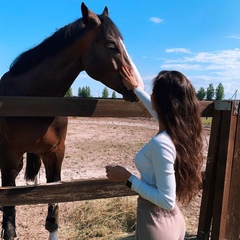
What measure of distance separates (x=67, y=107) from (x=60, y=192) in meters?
0.70

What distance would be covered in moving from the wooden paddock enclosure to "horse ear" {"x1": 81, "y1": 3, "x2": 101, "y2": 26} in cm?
94

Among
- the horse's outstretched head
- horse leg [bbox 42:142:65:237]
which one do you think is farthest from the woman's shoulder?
horse leg [bbox 42:142:65:237]

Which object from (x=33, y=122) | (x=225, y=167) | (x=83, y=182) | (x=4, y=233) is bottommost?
(x=4, y=233)

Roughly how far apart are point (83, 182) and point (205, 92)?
91164 mm

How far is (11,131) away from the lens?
9.38 ft

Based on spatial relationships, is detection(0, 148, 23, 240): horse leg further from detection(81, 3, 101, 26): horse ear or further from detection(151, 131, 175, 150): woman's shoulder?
detection(151, 131, 175, 150): woman's shoulder

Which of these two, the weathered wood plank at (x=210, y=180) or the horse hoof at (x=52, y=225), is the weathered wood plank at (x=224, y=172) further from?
the horse hoof at (x=52, y=225)

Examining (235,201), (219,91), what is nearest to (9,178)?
(235,201)

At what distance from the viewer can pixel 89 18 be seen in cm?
297

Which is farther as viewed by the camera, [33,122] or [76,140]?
[76,140]

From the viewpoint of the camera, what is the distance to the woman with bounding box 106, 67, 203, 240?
4.80 ft

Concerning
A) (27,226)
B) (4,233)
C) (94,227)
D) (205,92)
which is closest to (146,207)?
(4,233)

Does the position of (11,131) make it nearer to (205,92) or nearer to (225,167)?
(225,167)

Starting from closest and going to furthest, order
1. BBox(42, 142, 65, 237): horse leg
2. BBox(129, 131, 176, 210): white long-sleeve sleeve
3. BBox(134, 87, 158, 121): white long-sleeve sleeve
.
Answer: BBox(129, 131, 176, 210): white long-sleeve sleeve < BBox(134, 87, 158, 121): white long-sleeve sleeve < BBox(42, 142, 65, 237): horse leg
